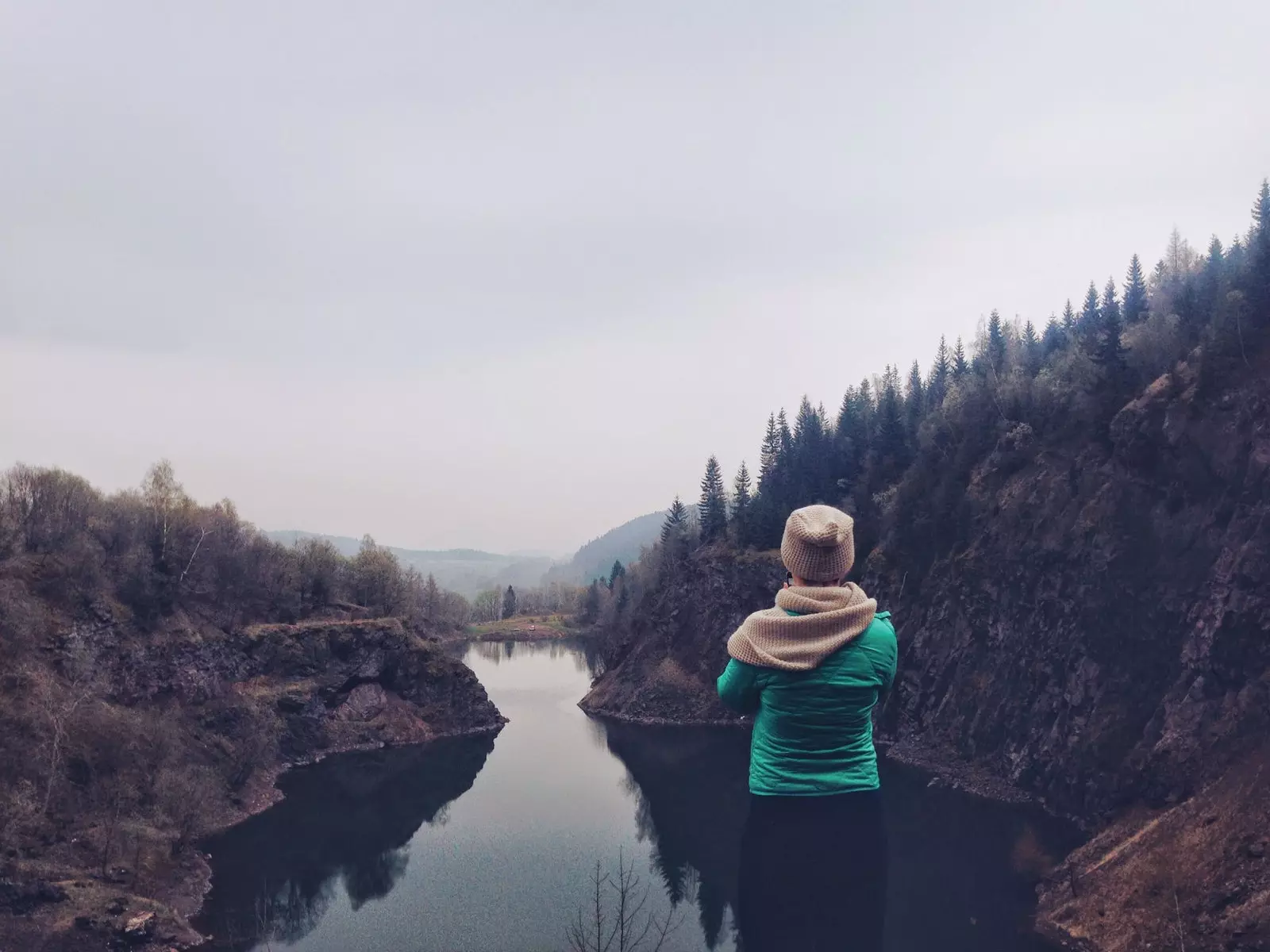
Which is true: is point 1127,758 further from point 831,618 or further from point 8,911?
point 8,911

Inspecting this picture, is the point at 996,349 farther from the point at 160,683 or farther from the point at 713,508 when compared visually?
the point at 160,683

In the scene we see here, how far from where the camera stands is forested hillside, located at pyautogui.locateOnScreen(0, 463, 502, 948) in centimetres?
2911

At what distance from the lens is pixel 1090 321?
5844 centimetres

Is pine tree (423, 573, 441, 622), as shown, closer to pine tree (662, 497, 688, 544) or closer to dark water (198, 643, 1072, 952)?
pine tree (662, 497, 688, 544)

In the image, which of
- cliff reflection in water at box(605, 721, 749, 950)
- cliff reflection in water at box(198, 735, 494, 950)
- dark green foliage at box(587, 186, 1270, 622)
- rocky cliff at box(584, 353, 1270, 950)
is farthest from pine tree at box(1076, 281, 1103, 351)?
cliff reflection in water at box(198, 735, 494, 950)

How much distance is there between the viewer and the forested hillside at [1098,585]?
27.1 metres

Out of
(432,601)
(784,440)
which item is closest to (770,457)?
(784,440)

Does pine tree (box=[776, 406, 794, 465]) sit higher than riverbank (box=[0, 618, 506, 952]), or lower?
higher

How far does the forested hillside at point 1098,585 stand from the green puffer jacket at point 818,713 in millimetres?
25382

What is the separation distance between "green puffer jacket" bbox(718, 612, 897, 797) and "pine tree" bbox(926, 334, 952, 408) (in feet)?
213

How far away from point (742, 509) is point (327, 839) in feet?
142

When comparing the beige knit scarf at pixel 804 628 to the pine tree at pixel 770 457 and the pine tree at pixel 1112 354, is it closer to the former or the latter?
the pine tree at pixel 1112 354

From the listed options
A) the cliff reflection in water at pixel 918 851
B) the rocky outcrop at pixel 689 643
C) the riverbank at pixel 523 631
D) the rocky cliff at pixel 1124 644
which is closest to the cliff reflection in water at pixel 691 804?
the cliff reflection in water at pixel 918 851

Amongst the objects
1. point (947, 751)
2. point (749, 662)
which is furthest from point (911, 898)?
point (749, 662)
